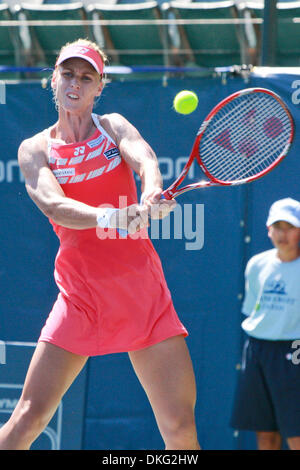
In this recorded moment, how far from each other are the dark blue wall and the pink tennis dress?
1338 mm

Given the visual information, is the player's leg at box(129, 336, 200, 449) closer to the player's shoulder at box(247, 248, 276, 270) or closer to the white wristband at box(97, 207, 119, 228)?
the white wristband at box(97, 207, 119, 228)

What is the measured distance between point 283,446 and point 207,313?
0.83 m

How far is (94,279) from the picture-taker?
9.71ft

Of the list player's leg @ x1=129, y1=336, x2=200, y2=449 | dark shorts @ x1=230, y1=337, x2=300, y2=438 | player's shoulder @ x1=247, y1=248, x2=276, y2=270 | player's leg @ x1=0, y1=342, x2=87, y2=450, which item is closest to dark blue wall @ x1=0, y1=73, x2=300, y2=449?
player's shoulder @ x1=247, y1=248, x2=276, y2=270

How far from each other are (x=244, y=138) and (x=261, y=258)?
749mm

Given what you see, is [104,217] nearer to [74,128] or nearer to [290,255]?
[74,128]

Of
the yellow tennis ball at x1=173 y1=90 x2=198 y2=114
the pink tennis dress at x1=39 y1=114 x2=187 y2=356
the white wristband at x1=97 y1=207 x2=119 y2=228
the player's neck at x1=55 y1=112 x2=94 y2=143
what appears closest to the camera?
the white wristband at x1=97 y1=207 x2=119 y2=228

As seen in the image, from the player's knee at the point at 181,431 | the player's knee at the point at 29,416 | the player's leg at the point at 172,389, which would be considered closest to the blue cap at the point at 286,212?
the player's leg at the point at 172,389

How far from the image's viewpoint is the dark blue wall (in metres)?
4.29

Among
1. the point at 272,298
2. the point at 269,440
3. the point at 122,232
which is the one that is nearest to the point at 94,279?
the point at 122,232

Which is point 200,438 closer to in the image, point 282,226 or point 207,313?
point 207,313

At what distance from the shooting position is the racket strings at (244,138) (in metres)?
3.60

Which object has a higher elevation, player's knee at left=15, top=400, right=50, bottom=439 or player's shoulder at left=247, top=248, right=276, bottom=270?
player's shoulder at left=247, top=248, right=276, bottom=270
